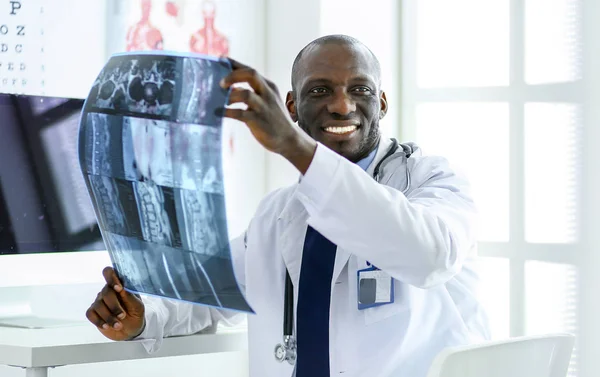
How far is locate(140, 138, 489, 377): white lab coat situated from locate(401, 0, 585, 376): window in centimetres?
85

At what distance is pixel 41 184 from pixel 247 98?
100cm

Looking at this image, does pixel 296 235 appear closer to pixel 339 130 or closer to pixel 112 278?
pixel 339 130

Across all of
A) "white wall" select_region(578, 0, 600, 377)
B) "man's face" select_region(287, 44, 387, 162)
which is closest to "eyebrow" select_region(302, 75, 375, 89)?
"man's face" select_region(287, 44, 387, 162)

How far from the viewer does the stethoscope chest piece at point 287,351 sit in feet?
5.02

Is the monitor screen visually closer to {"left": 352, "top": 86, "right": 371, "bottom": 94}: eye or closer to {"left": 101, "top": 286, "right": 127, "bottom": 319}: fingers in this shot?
{"left": 101, "top": 286, "right": 127, "bottom": 319}: fingers

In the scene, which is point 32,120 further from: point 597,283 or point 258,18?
point 597,283

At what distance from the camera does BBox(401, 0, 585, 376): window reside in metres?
2.36

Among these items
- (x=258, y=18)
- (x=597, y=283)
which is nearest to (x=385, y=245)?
(x=597, y=283)

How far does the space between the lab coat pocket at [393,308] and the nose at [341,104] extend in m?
0.30

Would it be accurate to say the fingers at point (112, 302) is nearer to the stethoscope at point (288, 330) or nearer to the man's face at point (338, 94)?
the stethoscope at point (288, 330)

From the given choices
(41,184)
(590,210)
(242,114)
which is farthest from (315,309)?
(590,210)

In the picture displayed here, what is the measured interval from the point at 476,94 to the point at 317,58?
122 cm

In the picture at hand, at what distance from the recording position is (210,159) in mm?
1076

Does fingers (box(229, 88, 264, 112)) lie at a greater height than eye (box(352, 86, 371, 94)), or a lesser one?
lesser
